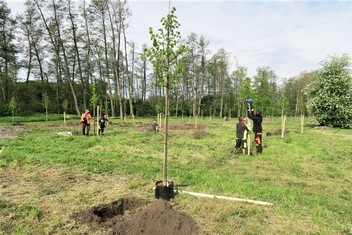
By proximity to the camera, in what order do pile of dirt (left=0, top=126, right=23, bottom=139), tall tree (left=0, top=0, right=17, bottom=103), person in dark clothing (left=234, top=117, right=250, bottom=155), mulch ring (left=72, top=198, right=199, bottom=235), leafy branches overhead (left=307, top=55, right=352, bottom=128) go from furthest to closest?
tall tree (left=0, top=0, right=17, bottom=103) → leafy branches overhead (left=307, top=55, right=352, bottom=128) → pile of dirt (left=0, top=126, right=23, bottom=139) → person in dark clothing (left=234, top=117, right=250, bottom=155) → mulch ring (left=72, top=198, right=199, bottom=235)

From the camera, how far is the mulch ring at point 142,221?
3.74 meters

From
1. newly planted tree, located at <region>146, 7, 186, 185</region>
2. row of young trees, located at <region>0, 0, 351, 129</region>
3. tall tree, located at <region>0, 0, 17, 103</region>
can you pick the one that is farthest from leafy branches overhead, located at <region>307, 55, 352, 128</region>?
tall tree, located at <region>0, 0, 17, 103</region>

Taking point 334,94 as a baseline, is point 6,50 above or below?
above

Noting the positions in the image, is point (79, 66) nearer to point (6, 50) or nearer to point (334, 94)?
point (6, 50)

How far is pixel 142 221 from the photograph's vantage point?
3889mm

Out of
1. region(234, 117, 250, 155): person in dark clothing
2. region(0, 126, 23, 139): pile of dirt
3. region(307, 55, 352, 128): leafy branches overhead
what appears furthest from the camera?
region(307, 55, 352, 128): leafy branches overhead

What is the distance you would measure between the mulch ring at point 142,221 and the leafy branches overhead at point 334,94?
23.4 m

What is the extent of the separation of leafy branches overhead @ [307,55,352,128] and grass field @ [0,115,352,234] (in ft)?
42.6

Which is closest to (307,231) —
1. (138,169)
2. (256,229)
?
(256,229)

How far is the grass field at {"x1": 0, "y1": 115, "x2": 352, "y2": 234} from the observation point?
13.5 ft

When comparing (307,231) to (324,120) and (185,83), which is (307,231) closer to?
(324,120)

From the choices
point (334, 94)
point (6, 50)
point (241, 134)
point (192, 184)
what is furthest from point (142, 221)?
point (6, 50)

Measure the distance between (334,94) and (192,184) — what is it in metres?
22.1

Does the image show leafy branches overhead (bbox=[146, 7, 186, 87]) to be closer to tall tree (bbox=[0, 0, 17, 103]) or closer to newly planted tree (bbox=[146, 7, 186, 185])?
newly planted tree (bbox=[146, 7, 186, 185])
